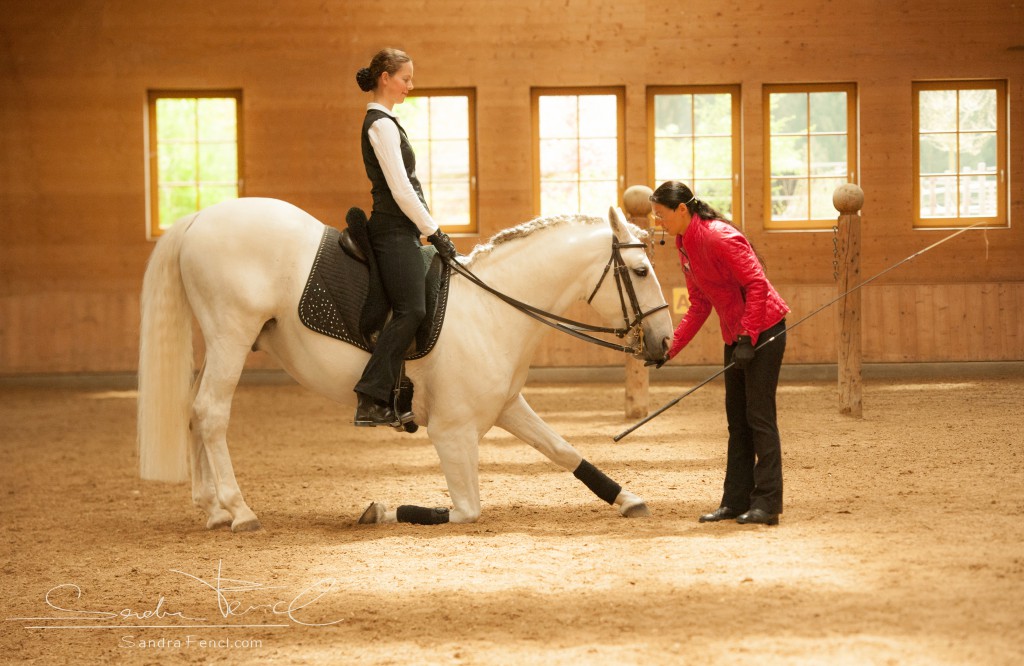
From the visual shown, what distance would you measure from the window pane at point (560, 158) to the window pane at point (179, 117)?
3.98m

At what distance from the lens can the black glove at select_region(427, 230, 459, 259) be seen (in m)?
5.08

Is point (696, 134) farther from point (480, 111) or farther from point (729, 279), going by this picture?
point (729, 279)

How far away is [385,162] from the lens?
496cm

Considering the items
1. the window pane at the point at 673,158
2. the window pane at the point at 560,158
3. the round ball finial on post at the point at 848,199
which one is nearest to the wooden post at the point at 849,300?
the round ball finial on post at the point at 848,199

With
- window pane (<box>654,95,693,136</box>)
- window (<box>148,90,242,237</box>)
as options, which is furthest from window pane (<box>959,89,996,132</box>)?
window (<box>148,90,242,237</box>)

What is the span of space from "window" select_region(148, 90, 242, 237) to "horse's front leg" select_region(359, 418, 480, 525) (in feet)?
28.2

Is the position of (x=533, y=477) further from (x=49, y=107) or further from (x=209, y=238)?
(x=49, y=107)

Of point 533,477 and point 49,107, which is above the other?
point 49,107

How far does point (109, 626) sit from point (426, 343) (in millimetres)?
1894

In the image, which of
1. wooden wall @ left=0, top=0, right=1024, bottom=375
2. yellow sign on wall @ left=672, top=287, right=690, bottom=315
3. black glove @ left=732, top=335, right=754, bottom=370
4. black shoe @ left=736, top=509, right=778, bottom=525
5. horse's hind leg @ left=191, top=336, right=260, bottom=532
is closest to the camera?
black glove @ left=732, top=335, right=754, bottom=370

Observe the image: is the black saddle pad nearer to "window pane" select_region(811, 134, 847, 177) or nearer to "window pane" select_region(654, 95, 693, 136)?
"window pane" select_region(654, 95, 693, 136)

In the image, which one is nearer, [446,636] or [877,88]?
[446,636]

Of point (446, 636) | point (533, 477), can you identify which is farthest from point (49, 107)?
point (446, 636)

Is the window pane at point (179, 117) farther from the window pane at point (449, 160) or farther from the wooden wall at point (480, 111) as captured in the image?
the window pane at point (449, 160)
